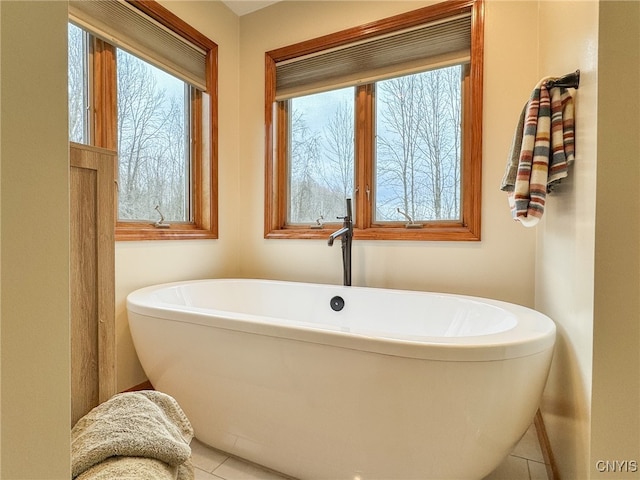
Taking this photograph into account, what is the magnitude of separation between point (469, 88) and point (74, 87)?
2134mm

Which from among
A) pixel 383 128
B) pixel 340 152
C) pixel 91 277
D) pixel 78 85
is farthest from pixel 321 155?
pixel 91 277

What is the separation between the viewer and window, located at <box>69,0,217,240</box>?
1757mm

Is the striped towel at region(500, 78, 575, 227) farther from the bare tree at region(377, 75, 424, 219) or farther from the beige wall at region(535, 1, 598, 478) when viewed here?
the bare tree at region(377, 75, 424, 219)

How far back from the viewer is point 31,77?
1.13 ft

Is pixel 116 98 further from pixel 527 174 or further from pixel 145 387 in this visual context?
pixel 527 174

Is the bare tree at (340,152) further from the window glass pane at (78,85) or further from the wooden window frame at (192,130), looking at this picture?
the window glass pane at (78,85)

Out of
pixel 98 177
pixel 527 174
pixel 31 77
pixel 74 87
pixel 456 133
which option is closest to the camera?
pixel 31 77

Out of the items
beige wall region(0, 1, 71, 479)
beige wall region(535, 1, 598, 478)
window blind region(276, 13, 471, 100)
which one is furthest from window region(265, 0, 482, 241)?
beige wall region(0, 1, 71, 479)

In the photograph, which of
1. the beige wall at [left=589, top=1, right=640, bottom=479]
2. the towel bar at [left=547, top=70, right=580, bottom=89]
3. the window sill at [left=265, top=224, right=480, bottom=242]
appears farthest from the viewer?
the window sill at [left=265, top=224, right=480, bottom=242]

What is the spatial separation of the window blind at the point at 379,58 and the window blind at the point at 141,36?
1.94 ft

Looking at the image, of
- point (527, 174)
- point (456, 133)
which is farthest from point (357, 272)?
point (527, 174)

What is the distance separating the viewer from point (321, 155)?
7.96 feet

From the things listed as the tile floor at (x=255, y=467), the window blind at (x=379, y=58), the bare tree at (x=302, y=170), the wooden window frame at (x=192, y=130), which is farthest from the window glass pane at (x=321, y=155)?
the tile floor at (x=255, y=467)

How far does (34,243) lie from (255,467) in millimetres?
1346
